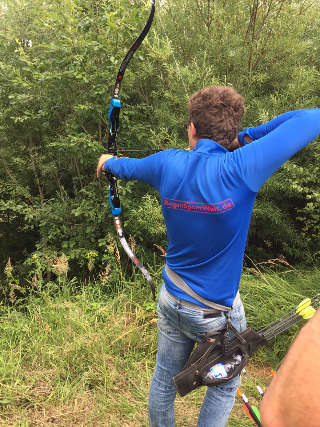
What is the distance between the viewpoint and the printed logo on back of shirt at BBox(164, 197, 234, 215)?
3.68ft

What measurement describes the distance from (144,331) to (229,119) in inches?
75.2

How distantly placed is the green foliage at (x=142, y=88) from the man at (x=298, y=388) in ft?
Answer: 8.83

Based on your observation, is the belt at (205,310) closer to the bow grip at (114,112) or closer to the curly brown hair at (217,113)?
the curly brown hair at (217,113)

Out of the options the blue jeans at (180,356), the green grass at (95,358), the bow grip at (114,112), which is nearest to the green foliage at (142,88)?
the green grass at (95,358)

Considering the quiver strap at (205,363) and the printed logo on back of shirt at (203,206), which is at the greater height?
the printed logo on back of shirt at (203,206)

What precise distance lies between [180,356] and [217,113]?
1.04 m

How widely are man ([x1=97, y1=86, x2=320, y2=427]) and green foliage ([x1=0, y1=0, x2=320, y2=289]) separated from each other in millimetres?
1851

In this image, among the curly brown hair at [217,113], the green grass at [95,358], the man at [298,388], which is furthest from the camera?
the green grass at [95,358]

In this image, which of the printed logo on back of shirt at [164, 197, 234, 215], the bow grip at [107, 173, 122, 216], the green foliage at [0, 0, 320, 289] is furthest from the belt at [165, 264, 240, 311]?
the green foliage at [0, 0, 320, 289]

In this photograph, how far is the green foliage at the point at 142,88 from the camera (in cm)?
311

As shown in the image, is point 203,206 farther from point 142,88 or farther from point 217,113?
point 142,88

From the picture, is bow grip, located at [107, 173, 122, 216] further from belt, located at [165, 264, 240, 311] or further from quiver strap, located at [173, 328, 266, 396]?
quiver strap, located at [173, 328, 266, 396]

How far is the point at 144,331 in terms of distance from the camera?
256cm

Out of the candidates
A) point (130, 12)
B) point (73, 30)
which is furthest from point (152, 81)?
point (73, 30)
